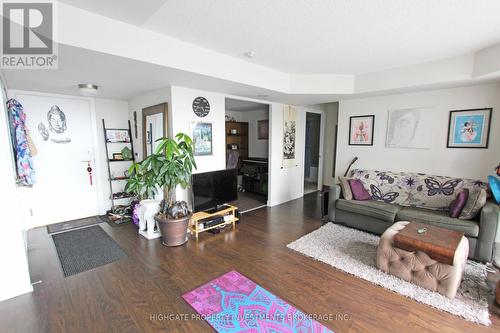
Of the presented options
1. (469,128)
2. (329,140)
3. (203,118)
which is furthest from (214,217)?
(469,128)

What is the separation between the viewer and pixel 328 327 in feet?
5.67

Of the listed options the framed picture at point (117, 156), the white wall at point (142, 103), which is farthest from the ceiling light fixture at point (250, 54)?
the framed picture at point (117, 156)

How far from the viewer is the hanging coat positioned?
3.12 m

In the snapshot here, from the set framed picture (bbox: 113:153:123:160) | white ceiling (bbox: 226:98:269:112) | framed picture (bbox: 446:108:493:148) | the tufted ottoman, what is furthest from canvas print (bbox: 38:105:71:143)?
framed picture (bbox: 446:108:493:148)

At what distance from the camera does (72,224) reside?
3.79 m

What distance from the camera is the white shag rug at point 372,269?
1.93 metres

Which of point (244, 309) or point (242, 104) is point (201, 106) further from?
point (244, 309)

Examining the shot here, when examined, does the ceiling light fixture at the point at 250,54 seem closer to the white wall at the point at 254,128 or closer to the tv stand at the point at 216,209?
the tv stand at the point at 216,209

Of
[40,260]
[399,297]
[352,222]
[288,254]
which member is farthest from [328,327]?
[40,260]

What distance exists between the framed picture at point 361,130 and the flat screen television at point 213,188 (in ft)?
8.13

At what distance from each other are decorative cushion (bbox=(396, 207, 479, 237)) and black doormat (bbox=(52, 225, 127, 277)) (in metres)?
3.70

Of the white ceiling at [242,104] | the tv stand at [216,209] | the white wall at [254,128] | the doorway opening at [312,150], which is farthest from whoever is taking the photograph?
the doorway opening at [312,150]

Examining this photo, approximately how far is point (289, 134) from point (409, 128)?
221cm

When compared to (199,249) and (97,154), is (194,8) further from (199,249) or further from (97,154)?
(97,154)
